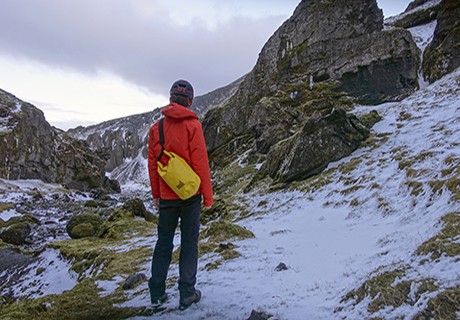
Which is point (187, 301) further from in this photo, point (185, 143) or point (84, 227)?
point (84, 227)

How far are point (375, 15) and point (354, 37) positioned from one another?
3.48 meters

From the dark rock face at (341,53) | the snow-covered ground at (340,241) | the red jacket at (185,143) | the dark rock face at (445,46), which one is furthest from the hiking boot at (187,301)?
the dark rock face at (341,53)

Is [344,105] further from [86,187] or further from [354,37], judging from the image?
[86,187]

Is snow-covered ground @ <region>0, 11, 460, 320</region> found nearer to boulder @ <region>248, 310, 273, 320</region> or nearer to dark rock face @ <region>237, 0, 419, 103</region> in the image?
boulder @ <region>248, 310, 273, 320</region>

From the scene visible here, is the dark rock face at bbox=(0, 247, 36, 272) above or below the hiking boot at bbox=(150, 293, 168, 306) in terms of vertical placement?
below

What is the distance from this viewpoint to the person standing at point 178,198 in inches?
210

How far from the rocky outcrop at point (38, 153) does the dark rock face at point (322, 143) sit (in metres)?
74.4

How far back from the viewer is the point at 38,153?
83938mm

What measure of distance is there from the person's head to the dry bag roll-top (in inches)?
40.8

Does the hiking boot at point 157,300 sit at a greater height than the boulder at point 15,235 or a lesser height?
greater

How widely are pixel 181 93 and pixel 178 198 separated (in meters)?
1.82

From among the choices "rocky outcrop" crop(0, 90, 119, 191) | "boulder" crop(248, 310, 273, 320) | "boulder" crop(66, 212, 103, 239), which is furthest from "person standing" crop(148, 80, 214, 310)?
"rocky outcrop" crop(0, 90, 119, 191)

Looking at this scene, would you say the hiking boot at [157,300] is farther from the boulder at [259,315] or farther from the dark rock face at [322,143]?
the dark rock face at [322,143]

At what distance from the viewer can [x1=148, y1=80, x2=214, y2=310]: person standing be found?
17.5ft
